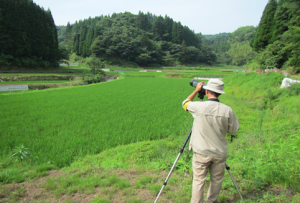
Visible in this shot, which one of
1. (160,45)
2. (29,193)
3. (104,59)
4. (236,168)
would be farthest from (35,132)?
(160,45)

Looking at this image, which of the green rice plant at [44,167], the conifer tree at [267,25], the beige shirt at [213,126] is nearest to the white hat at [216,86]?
the beige shirt at [213,126]

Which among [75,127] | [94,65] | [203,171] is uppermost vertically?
[94,65]

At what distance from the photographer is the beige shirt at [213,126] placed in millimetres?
1895

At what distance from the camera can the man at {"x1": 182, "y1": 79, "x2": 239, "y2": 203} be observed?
6.22 feet

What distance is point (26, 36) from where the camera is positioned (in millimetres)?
27047

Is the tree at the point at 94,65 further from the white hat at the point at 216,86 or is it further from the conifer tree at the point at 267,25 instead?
the white hat at the point at 216,86

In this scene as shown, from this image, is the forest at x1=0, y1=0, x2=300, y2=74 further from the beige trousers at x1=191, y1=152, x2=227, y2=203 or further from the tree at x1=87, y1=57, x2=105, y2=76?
the beige trousers at x1=191, y1=152, x2=227, y2=203

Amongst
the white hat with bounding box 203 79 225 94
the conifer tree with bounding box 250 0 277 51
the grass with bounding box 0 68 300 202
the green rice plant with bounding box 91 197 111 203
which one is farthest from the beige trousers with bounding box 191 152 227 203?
the conifer tree with bounding box 250 0 277 51

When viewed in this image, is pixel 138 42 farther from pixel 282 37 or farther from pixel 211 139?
pixel 211 139

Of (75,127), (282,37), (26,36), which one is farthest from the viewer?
(26,36)

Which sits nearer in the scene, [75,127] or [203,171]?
[203,171]

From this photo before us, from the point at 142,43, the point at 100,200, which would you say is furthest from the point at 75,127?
the point at 142,43

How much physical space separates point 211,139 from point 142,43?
62.2 meters

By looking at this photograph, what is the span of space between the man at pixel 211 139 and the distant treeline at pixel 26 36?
29.9 metres
